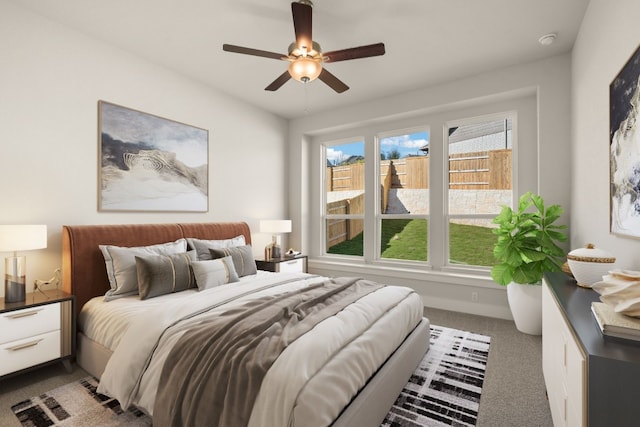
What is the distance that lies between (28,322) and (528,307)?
4.34 meters

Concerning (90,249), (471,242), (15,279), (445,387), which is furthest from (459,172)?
(15,279)

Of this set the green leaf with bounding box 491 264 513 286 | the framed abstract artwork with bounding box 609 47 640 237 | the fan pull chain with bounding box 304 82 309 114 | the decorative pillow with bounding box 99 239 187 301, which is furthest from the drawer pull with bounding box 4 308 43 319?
the green leaf with bounding box 491 264 513 286

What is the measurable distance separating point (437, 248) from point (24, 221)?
4.44m

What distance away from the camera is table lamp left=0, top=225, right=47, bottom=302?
2152 millimetres

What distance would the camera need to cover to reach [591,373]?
883 millimetres

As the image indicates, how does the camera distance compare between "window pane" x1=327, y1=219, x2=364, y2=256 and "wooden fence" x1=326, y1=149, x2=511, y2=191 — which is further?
"window pane" x1=327, y1=219, x2=364, y2=256

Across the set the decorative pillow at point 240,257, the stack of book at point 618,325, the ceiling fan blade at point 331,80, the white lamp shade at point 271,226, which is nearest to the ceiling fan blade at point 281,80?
the ceiling fan blade at point 331,80

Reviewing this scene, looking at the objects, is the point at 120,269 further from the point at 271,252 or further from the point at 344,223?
the point at 344,223

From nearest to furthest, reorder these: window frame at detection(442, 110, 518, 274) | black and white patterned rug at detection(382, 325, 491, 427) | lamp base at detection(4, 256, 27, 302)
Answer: black and white patterned rug at detection(382, 325, 491, 427) < lamp base at detection(4, 256, 27, 302) < window frame at detection(442, 110, 518, 274)

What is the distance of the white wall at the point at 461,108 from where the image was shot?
329cm

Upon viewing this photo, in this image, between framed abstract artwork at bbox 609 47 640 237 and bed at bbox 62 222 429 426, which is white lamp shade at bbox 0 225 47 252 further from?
framed abstract artwork at bbox 609 47 640 237

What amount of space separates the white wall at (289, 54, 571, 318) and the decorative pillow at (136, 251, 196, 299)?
8.72 ft

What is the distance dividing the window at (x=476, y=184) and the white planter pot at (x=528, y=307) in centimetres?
85

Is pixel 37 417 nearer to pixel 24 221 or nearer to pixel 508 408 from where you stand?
pixel 24 221
